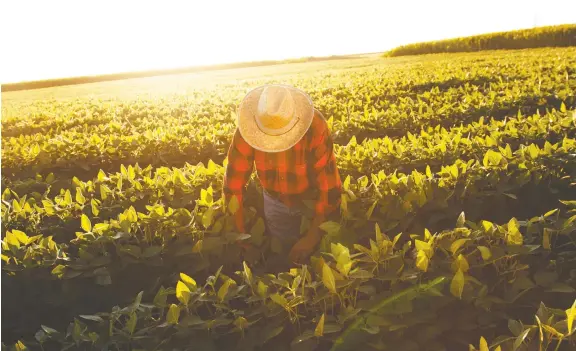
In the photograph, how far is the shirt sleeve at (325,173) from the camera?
341 cm

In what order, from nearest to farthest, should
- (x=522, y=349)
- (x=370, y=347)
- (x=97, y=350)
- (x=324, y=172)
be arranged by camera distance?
(x=522, y=349) < (x=370, y=347) < (x=97, y=350) < (x=324, y=172)

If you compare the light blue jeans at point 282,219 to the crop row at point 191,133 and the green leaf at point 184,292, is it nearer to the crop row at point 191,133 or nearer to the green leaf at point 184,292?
the green leaf at point 184,292

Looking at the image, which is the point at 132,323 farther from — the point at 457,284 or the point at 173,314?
the point at 457,284

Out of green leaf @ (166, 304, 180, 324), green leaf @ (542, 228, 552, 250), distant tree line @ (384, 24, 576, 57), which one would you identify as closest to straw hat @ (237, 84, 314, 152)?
green leaf @ (166, 304, 180, 324)

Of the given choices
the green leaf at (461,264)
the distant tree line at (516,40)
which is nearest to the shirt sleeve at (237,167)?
the green leaf at (461,264)

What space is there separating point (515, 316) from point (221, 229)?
1972mm

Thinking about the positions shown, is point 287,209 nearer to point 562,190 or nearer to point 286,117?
point 286,117

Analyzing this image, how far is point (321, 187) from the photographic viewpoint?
3473mm

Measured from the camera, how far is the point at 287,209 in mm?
3877

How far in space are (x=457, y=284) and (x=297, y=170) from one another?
1.58 meters

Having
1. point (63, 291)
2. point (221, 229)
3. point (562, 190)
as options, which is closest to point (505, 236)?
point (221, 229)

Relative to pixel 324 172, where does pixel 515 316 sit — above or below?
below

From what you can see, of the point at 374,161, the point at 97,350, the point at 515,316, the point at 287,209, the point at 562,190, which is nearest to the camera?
the point at 97,350

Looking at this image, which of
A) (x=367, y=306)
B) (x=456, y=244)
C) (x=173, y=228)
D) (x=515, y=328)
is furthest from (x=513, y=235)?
(x=173, y=228)
